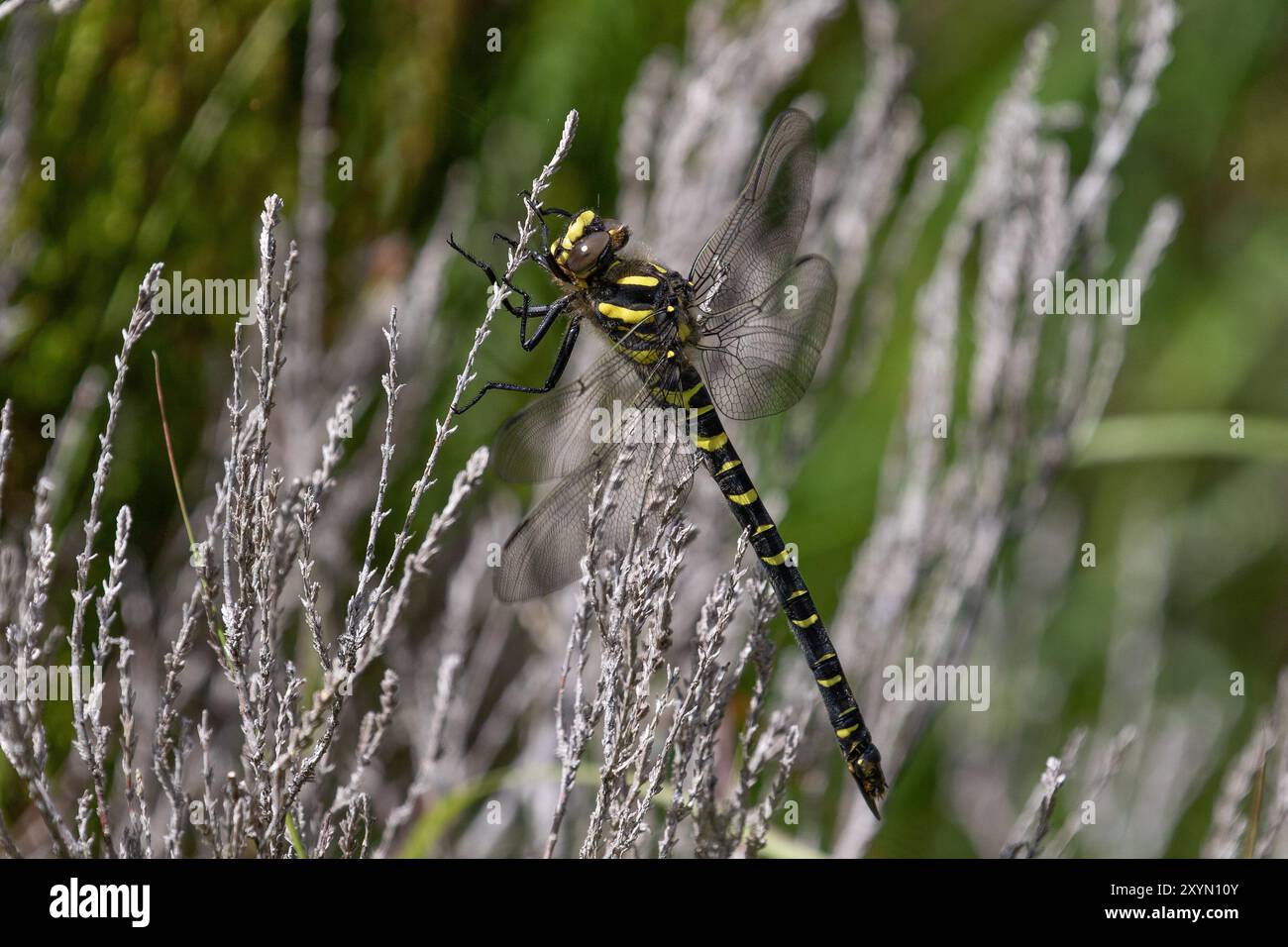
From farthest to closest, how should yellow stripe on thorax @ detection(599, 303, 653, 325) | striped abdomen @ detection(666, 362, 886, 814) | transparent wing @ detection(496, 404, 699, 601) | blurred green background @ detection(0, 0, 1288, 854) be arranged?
blurred green background @ detection(0, 0, 1288, 854) → yellow stripe on thorax @ detection(599, 303, 653, 325) → striped abdomen @ detection(666, 362, 886, 814) → transparent wing @ detection(496, 404, 699, 601)

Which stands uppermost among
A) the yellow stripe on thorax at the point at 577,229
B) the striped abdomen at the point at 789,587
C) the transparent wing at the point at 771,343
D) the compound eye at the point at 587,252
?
the yellow stripe on thorax at the point at 577,229

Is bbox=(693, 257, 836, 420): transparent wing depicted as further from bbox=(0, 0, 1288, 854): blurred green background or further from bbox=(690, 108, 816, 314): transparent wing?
bbox=(0, 0, 1288, 854): blurred green background

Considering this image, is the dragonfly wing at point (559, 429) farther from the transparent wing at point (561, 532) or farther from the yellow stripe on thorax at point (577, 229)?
the yellow stripe on thorax at point (577, 229)

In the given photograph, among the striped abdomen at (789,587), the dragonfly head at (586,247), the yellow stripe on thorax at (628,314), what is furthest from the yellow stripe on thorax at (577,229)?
the striped abdomen at (789,587)

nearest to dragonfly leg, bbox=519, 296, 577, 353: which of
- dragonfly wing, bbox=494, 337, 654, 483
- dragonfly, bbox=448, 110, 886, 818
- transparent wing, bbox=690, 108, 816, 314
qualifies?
dragonfly, bbox=448, 110, 886, 818

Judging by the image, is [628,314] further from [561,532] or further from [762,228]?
[561,532]
